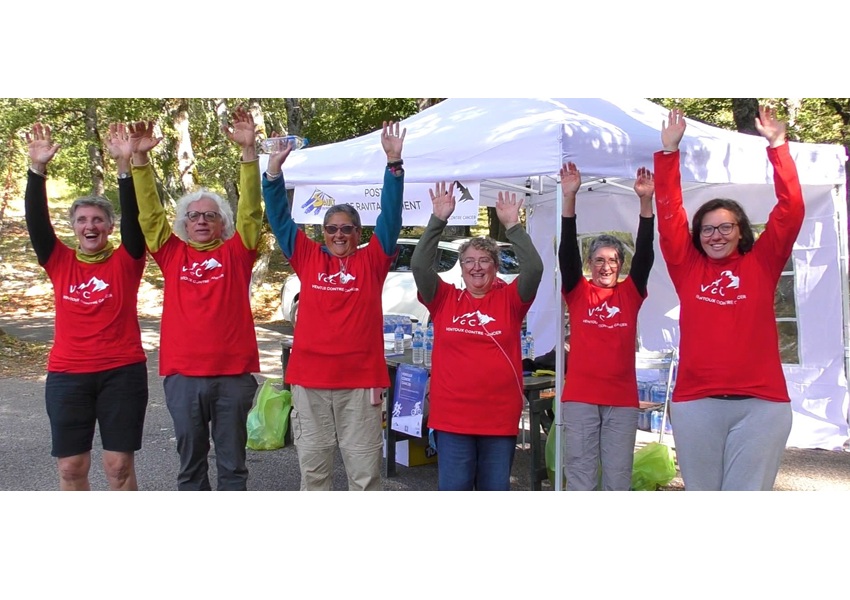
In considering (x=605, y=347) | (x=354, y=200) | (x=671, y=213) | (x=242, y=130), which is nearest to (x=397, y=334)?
(x=354, y=200)

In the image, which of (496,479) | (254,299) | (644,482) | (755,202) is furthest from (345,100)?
(496,479)

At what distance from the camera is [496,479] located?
11.4 feet

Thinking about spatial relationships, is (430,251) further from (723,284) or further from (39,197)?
(39,197)

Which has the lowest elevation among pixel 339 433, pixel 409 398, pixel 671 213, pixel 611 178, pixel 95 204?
pixel 409 398

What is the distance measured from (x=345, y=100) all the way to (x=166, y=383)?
44.1 ft

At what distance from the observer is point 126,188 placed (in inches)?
142

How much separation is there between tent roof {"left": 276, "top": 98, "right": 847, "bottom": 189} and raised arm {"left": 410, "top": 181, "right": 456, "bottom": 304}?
0.74 meters

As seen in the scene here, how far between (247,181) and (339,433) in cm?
131

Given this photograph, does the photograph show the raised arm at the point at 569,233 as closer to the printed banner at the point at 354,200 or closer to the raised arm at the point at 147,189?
the printed banner at the point at 354,200

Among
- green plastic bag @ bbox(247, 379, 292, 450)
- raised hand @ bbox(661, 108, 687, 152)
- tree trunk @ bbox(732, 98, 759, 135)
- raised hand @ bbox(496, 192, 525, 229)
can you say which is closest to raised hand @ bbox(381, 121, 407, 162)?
raised hand @ bbox(496, 192, 525, 229)

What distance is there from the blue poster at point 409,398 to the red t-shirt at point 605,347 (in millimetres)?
1347

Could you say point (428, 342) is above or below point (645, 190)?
below

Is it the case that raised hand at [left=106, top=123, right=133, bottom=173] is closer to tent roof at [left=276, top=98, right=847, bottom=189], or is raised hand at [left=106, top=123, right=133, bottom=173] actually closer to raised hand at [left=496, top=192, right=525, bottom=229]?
tent roof at [left=276, top=98, right=847, bottom=189]
